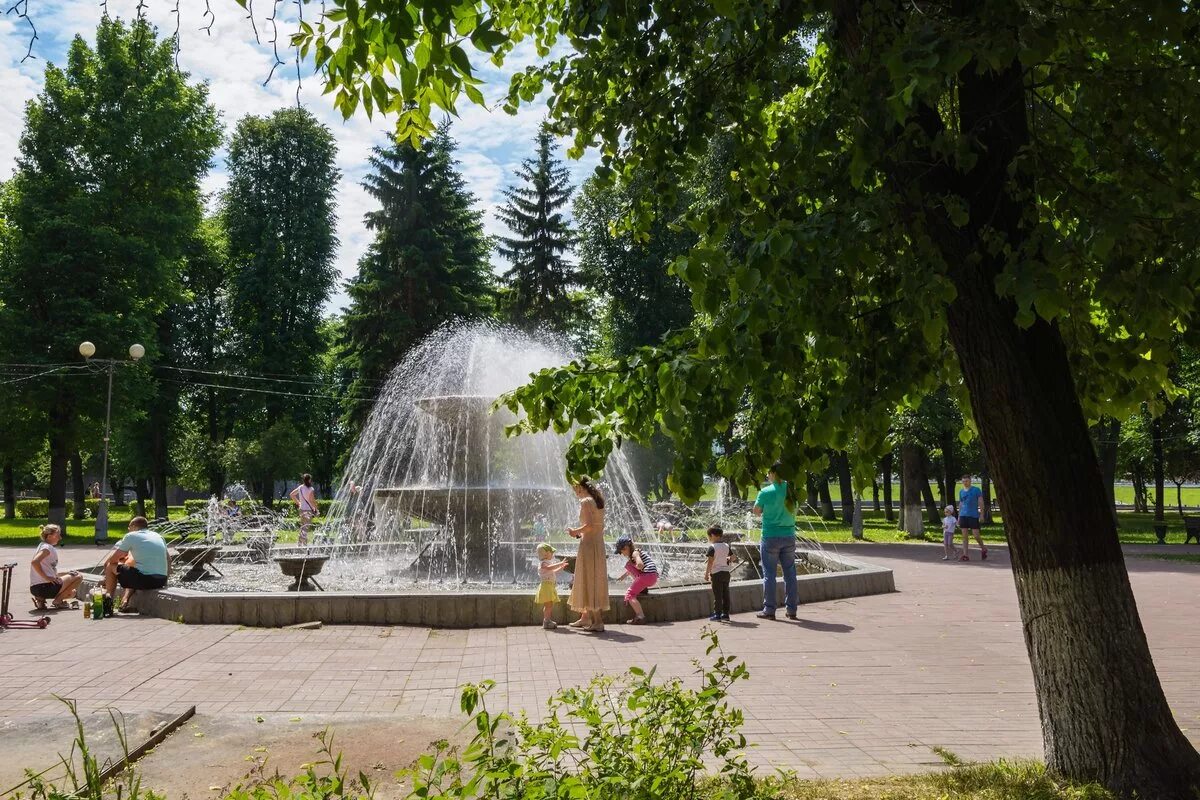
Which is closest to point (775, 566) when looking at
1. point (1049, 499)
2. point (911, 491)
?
point (1049, 499)

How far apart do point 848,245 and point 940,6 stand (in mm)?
1432

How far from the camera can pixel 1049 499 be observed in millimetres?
4559

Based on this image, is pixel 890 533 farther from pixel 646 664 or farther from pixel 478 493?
pixel 646 664

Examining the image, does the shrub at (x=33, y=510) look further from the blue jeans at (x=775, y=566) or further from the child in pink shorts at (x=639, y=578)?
the blue jeans at (x=775, y=566)

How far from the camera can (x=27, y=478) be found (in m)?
72.3

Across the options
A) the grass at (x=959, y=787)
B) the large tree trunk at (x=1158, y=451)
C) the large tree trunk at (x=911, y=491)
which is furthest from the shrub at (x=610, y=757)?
the large tree trunk at (x=1158, y=451)

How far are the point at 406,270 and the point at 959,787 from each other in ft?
109

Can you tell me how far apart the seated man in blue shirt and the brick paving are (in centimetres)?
53

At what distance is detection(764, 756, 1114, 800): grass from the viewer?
442 centimetres

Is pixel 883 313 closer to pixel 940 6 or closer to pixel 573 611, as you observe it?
pixel 940 6

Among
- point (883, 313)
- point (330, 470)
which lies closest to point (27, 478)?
point (330, 470)

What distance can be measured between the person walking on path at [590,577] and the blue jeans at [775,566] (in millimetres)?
1971

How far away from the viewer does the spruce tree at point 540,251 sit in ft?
134

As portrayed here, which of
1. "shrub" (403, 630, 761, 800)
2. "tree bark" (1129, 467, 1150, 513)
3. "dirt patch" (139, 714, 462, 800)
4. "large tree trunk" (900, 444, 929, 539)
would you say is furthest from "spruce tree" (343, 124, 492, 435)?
"tree bark" (1129, 467, 1150, 513)
